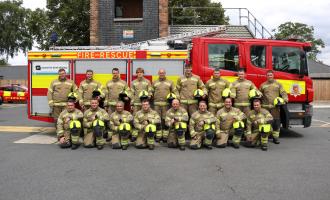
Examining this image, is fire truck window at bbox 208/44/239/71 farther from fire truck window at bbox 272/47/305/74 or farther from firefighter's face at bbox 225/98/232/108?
firefighter's face at bbox 225/98/232/108

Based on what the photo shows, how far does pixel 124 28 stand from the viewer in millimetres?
17797

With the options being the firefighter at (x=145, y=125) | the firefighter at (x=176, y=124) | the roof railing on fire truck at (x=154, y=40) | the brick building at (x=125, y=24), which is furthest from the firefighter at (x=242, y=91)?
the brick building at (x=125, y=24)

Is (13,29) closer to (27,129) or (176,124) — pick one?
(27,129)

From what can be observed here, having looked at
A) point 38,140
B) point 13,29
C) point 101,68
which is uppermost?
point 13,29

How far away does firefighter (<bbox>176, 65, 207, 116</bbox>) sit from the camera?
819 cm

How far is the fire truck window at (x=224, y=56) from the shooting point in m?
8.68

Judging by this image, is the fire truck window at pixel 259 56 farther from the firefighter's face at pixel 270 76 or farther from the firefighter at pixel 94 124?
the firefighter at pixel 94 124

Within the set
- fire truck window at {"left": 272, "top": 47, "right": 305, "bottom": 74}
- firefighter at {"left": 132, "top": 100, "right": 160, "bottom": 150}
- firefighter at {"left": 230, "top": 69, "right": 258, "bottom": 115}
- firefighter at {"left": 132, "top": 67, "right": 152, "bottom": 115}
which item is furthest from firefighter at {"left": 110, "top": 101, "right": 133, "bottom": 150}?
fire truck window at {"left": 272, "top": 47, "right": 305, "bottom": 74}

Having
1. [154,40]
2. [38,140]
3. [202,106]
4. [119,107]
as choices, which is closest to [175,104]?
[202,106]

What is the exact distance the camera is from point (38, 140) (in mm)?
8734

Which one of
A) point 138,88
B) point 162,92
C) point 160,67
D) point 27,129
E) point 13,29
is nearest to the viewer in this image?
point 162,92

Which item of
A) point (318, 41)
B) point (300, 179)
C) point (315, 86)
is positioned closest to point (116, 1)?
point (300, 179)

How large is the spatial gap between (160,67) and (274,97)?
270 centimetres

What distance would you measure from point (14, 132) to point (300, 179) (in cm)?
757
